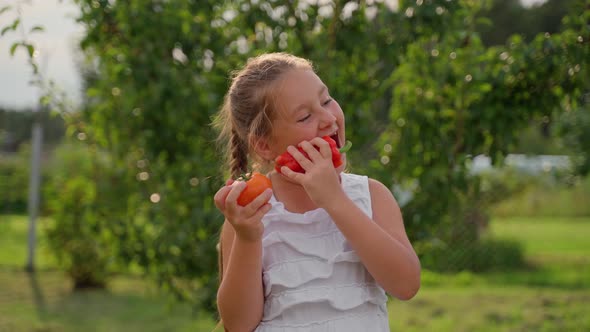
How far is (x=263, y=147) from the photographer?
1.97 meters

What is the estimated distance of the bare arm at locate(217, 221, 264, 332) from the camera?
1707 millimetres

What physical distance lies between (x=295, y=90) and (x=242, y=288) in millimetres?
481

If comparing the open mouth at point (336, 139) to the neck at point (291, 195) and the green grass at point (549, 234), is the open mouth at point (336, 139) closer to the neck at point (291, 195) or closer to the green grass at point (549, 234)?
the neck at point (291, 195)

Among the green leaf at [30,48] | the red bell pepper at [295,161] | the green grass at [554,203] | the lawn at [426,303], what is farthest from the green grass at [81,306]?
the green grass at [554,203]

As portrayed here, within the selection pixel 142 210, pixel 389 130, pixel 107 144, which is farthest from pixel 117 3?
pixel 389 130

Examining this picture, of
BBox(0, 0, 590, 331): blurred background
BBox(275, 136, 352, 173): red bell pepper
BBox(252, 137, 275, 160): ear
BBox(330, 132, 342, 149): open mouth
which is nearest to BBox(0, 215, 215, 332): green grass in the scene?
BBox(0, 0, 590, 331): blurred background

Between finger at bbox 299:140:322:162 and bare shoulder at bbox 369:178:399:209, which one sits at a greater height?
finger at bbox 299:140:322:162

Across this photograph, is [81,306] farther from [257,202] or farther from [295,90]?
[257,202]

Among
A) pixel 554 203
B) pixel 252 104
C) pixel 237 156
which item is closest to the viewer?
pixel 252 104

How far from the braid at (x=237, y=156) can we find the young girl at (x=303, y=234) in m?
0.07

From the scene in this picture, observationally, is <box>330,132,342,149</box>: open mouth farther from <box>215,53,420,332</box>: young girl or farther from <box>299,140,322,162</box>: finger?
<box>299,140,322,162</box>: finger

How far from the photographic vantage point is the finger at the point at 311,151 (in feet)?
5.47

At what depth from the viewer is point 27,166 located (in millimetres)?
10961

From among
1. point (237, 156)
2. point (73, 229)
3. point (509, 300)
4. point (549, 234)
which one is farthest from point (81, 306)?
point (549, 234)
